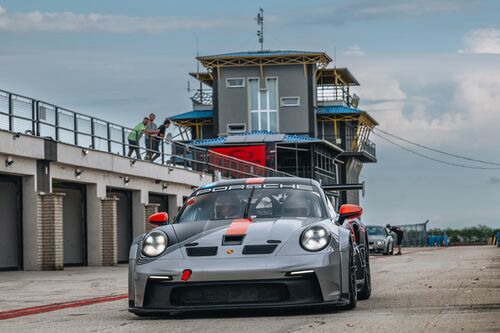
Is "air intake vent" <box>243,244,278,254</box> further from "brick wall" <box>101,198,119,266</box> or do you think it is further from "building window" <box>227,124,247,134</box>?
"building window" <box>227,124,247,134</box>

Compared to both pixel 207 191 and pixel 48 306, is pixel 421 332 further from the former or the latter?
pixel 48 306

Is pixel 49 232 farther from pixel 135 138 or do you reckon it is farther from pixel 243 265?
pixel 243 265

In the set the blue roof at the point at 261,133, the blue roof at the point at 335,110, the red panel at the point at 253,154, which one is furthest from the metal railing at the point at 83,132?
the blue roof at the point at 335,110

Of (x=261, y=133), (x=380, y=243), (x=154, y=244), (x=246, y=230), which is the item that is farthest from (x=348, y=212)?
(x=261, y=133)

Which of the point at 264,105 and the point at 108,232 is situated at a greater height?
the point at 264,105

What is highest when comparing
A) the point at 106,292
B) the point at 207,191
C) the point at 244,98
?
the point at 244,98

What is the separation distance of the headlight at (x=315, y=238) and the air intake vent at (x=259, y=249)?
316mm

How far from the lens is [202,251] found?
1064 centimetres

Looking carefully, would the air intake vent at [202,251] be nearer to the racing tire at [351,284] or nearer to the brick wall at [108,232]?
the racing tire at [351,284]

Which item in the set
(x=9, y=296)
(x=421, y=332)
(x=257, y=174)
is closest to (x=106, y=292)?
(x=9, y=296)

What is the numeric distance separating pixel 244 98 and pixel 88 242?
5221cm

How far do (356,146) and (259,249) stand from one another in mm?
87088

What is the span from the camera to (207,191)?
12367 millimetres

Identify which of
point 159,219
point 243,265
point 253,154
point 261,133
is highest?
point 261,133
